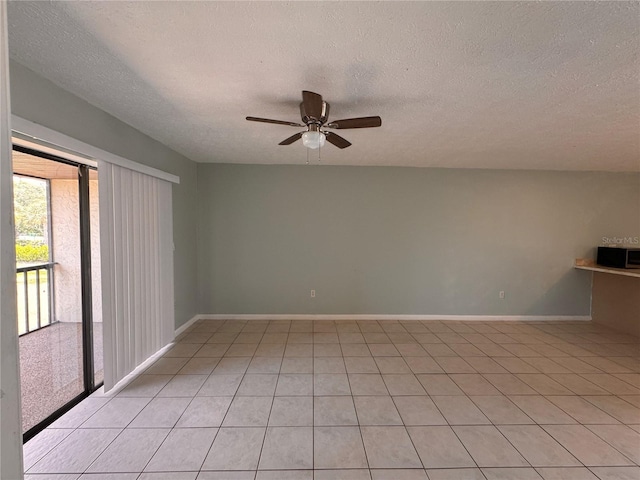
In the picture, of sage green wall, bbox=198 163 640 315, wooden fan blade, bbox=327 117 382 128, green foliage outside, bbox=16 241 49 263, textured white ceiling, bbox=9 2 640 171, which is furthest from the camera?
sage green wall, bbox=198 163 640 315

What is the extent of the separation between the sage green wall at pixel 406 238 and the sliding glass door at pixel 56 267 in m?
1.54

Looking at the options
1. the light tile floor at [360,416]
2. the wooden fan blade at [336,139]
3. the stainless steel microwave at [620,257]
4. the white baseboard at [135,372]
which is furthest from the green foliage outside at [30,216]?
the stainless steel microwave at [620,257]

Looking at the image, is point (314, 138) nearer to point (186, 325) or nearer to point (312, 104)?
point (312, 104)

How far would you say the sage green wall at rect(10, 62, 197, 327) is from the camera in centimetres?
158

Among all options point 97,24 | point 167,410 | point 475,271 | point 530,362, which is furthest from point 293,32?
point 475,271

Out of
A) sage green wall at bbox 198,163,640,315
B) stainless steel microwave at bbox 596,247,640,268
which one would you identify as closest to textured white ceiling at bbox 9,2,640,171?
sage green wall at bbox 198,163,640,315

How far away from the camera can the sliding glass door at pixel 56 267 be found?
211cm

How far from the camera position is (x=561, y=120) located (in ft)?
7.23

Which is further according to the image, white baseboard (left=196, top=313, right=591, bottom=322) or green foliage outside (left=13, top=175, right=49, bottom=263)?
white baseboard (left=196, top=313, right=591, bottom=322)

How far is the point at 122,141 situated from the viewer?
2369mm

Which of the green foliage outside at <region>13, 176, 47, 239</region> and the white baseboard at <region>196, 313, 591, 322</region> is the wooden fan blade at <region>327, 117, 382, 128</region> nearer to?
the green foliage outside at <region>13, 176, 47, 239</region>

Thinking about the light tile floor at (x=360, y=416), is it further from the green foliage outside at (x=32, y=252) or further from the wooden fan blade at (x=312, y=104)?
the wooden fan blade at (x=312, y=104)

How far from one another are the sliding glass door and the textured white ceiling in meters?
0.84

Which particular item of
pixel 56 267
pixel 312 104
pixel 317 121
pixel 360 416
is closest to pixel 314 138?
pixel 317 121
